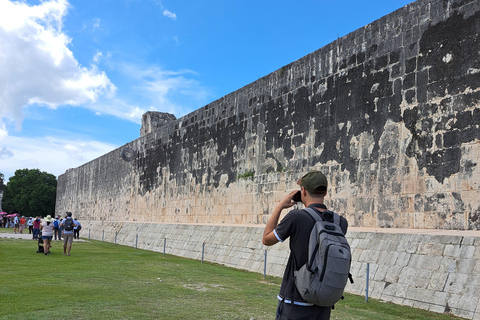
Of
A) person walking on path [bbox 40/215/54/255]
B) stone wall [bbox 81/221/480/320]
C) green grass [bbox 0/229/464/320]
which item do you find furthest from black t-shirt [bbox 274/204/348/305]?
person walking on path [bbox 40/215/54/255]

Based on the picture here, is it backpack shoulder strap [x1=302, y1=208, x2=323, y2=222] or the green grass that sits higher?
backpack shoulder strap [x1=302, y1=208, x2=323, y2=222]

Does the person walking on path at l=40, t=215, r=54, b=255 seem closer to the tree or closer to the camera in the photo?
the camera

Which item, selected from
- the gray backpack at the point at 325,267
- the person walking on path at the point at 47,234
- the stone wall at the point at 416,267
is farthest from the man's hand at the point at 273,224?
the person walking on path at the point at 47,234

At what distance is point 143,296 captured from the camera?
23.7 ft

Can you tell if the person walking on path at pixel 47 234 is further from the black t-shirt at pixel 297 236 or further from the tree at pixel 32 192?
the tree at pixel 32 192

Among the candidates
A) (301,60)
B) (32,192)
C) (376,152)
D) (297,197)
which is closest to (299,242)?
(297,197)

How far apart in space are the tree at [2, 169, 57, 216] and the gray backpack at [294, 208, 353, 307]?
210ft

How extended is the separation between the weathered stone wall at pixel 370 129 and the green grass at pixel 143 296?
2.35 metres

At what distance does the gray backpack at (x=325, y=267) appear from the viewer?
2.73 m

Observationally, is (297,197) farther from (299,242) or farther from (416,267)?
(416,267)

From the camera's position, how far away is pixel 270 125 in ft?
45.8

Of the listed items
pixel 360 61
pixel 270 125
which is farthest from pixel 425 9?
pixel 270 125

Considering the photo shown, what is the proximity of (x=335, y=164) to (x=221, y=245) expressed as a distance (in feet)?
15.7

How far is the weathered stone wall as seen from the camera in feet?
27.0
